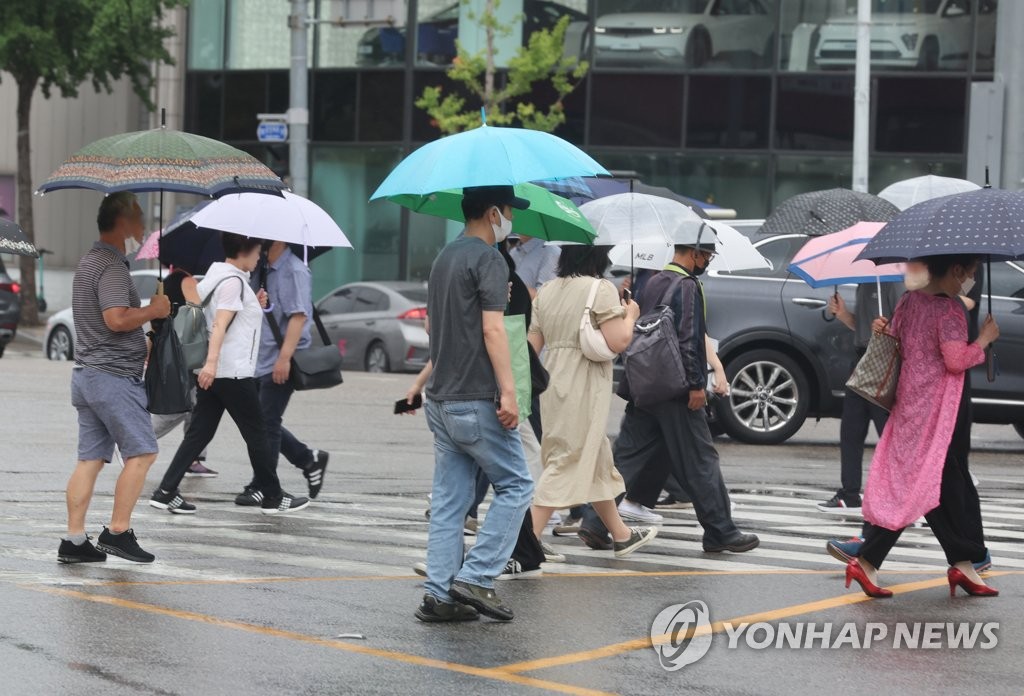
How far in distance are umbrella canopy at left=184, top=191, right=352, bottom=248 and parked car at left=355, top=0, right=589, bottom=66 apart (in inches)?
867

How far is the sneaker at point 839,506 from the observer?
1150 cm

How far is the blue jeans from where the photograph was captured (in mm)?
7246

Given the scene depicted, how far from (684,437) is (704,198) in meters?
23.1

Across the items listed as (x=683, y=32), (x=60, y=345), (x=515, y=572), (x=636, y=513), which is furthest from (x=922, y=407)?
(x=683, y=32)

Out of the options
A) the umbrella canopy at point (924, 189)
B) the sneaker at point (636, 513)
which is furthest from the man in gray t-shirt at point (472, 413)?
the umbrella canopy at point (924, 189)

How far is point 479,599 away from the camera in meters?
7.25

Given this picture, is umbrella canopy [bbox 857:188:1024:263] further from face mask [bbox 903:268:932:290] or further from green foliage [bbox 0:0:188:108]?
green foliage [bbox 0:0:188:108]

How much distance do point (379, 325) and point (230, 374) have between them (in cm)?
1466

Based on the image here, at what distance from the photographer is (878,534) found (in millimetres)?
8047

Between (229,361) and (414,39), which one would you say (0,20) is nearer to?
(414,39)

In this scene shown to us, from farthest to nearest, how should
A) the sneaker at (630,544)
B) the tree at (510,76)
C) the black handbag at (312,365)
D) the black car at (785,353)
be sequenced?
the tree at (510,76)
the black car at (785,353)
the black handbag at (312,365)
the sneaker at (630,544)

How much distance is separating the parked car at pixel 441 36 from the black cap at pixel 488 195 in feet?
83.6

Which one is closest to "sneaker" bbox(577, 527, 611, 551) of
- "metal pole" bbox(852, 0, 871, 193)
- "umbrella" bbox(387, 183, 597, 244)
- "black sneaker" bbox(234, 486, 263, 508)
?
"umbrella" bbox(387, 183, 597, 244)

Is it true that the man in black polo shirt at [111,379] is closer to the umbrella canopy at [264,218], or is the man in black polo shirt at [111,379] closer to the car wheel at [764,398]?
the umbrella canopy at [264,218]
